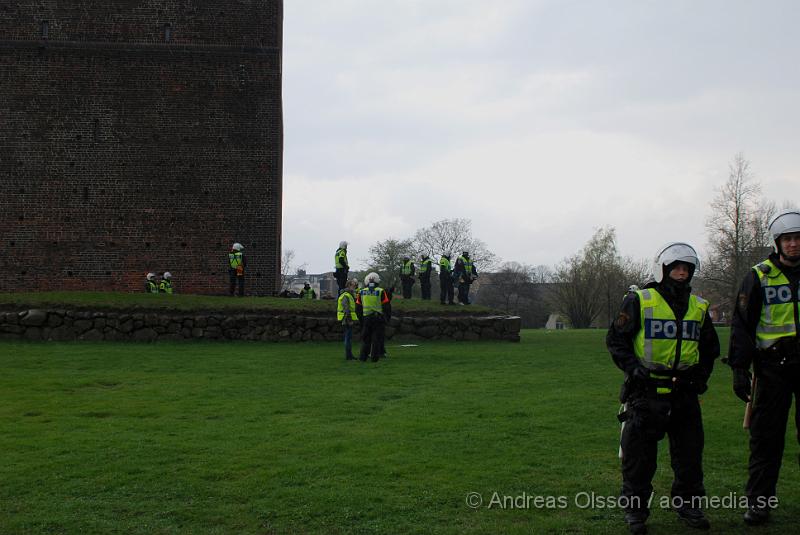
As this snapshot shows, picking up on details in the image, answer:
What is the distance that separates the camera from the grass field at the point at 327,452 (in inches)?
217

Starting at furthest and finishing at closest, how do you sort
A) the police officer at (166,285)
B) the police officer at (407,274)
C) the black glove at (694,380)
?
the police officer at (407,274)
the police officer at (166,285)
the black glove at (694,380)

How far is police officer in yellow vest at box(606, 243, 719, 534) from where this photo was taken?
5.32m

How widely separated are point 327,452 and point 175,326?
13.5 meters

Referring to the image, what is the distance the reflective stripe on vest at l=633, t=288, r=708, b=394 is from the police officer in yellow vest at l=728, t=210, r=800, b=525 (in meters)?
0.41

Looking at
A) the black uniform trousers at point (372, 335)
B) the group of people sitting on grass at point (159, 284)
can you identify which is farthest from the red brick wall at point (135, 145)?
the black uniform trousers at point (372, 335)

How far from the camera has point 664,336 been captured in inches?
213

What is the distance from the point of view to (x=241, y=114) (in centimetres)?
2731

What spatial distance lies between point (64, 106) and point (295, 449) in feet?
75.8

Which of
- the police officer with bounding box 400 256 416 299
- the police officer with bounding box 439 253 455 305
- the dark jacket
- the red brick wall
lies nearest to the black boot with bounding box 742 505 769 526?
the dark jacket

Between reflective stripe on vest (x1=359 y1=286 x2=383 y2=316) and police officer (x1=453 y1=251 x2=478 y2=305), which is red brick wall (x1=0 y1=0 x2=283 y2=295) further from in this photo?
reflective stripe on vest (x1=359 y1=286 x2=383 y2=316)

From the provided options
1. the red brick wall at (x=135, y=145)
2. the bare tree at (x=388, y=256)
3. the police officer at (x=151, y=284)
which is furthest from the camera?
the bare tree at (x=388, y=256)

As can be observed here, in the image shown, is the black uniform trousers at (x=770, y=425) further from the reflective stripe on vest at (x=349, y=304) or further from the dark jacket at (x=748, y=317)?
the reflective stripe on vest at (x=349, y=304)

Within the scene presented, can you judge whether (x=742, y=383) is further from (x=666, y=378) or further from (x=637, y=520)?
(x=637, y=520)

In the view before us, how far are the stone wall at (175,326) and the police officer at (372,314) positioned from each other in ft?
16.1
